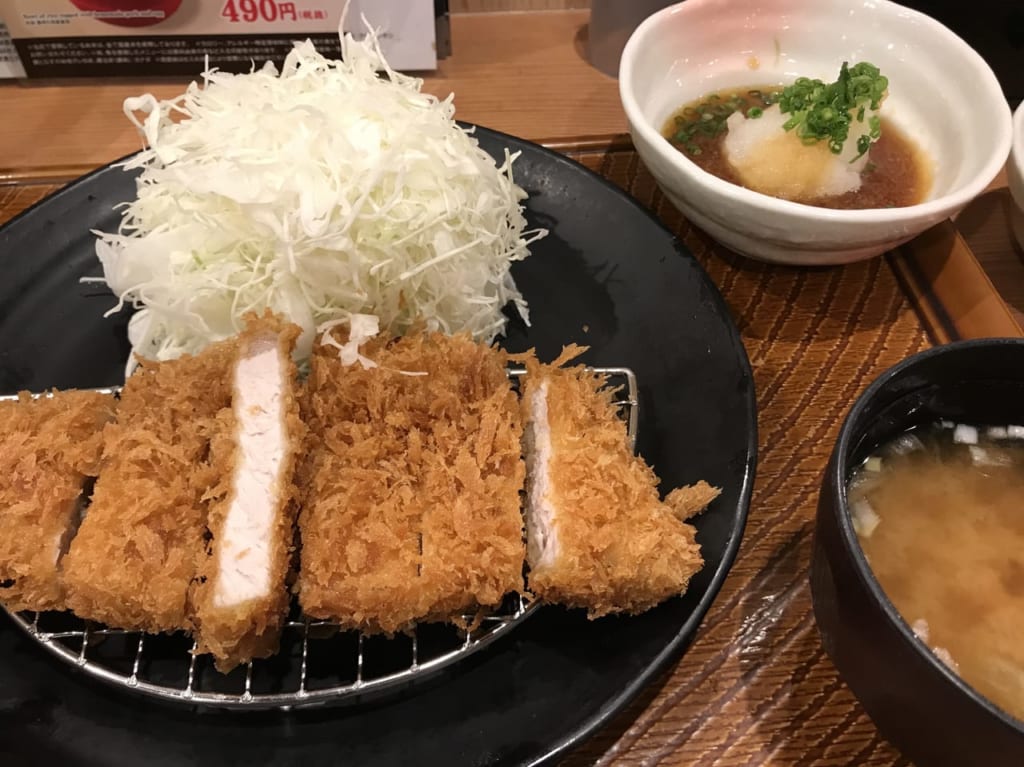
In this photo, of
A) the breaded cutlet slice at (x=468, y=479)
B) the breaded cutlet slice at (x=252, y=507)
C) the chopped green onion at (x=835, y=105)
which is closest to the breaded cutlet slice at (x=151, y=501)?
the breaded cutlet slice at (x=252, y=507)

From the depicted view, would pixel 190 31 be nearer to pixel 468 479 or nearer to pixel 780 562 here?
pixel 468 479

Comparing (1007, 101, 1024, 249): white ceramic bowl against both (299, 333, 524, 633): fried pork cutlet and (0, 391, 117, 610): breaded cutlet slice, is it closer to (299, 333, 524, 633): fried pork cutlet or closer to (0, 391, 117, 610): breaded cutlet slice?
(299, 333, 524, 633): fried pork cutlet

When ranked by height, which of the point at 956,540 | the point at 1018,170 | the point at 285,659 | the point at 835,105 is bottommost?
the point at 285,659

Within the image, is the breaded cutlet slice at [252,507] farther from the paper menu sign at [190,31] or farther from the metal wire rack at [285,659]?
the paper menu sign at [190,31]

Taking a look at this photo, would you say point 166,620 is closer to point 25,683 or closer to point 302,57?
point 25,683

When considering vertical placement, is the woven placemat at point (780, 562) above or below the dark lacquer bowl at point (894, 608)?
below

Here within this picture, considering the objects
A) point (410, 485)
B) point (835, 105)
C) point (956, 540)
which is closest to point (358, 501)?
point (410, 485)
